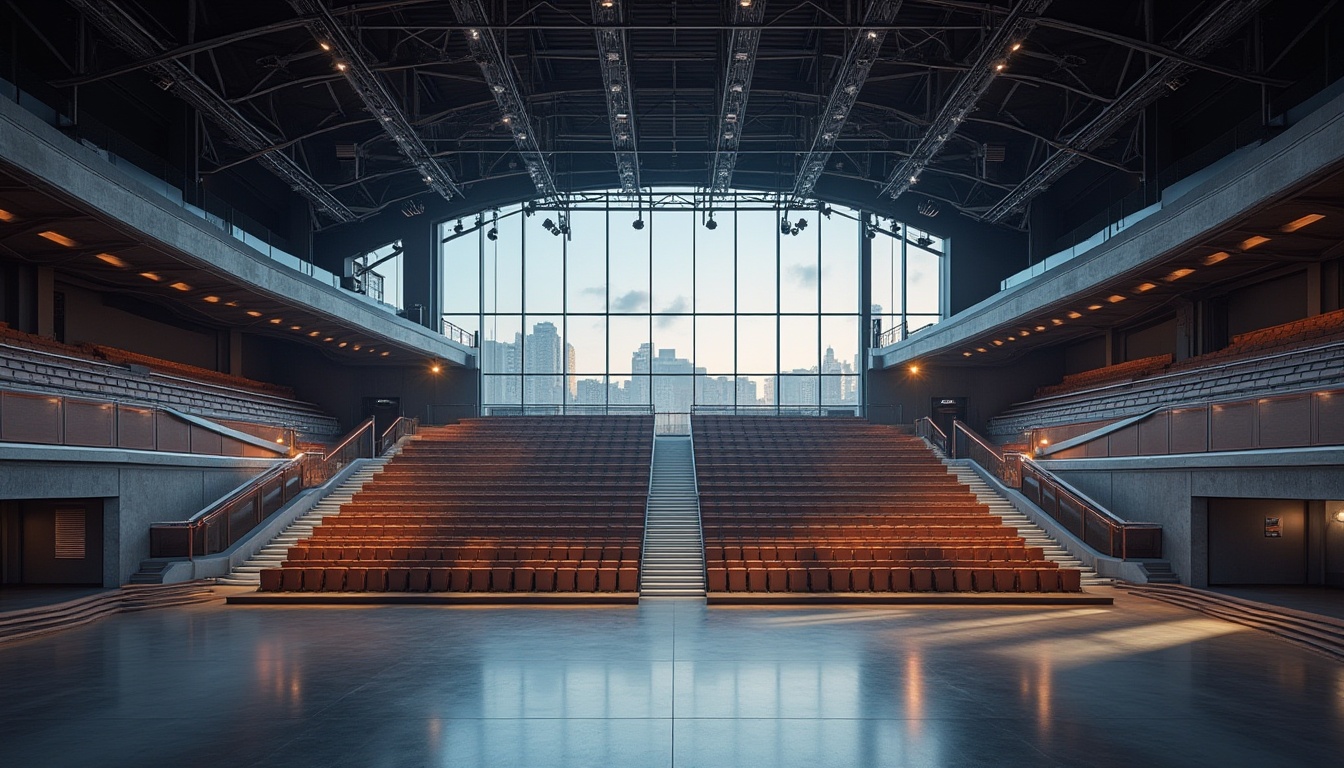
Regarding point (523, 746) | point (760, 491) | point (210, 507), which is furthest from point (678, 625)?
point (210, 507)

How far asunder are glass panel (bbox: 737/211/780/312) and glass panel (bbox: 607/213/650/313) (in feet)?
11.5

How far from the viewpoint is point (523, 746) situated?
7.14m

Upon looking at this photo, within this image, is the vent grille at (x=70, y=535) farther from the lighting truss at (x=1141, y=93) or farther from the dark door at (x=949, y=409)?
the dark door at (x=949, y=409)

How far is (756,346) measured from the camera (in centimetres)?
3161

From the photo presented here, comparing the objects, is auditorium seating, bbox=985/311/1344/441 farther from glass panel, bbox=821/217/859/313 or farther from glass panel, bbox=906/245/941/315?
glass panel, bbox=821/217/859/313

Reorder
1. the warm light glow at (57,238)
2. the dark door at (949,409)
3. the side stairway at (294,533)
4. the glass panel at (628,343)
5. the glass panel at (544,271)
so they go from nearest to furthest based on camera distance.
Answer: the warm light glow at (57,238) < the side stairway at (294,533) < the dark door at (949,409) < the glass panel at (544,271) < the glass panel at (628,343)

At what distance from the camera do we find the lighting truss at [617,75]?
51.2 ft

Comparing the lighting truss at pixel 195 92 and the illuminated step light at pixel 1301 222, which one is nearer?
the illuminated step light at pixel 1301 222

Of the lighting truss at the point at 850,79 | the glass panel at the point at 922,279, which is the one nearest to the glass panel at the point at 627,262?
the lighting truss at the point at 850,79

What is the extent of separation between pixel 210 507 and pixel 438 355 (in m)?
11.3

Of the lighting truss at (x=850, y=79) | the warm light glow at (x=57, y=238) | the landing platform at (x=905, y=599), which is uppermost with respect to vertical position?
the lighting truss at (x=850, y=79)

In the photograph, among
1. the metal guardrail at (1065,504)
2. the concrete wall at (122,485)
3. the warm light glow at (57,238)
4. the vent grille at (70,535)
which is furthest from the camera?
the metal guardrail at (1065,504)

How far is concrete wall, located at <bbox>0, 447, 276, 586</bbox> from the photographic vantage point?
13.1 meters

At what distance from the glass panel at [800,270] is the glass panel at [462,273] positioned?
11.1 m
